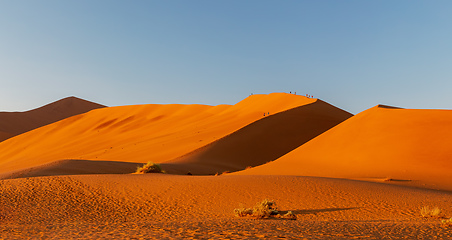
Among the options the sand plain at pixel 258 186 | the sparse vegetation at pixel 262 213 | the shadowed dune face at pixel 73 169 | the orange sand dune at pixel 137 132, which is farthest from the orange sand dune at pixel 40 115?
the sparse vegetation at pixel 262 213

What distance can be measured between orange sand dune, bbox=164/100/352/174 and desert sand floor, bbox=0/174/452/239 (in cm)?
1002

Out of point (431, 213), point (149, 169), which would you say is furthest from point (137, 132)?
point (431, 213)

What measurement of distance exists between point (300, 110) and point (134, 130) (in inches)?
900

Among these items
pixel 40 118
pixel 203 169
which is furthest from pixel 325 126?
pixel 40 118

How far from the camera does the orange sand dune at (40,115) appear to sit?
84938mm

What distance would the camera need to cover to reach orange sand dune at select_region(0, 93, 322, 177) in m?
35.6

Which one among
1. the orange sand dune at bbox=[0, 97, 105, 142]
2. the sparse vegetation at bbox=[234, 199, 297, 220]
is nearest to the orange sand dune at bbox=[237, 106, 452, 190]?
the sparse vegetation at bbox=[234, 199, 297, 220]

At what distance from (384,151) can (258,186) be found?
1101 centimetres

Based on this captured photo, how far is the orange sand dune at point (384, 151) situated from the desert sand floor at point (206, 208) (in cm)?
434

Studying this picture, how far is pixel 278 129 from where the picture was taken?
3822 cm

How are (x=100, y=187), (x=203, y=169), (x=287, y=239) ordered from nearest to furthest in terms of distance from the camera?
(x=287, y=239), (x=100, y=187), (x=203, y=169)

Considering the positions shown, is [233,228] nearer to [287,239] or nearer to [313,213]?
[287,239]

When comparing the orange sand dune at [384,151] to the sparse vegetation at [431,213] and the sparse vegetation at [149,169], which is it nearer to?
the sparse vegetation at [149,169]

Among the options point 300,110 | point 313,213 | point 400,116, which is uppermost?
point 300,110
